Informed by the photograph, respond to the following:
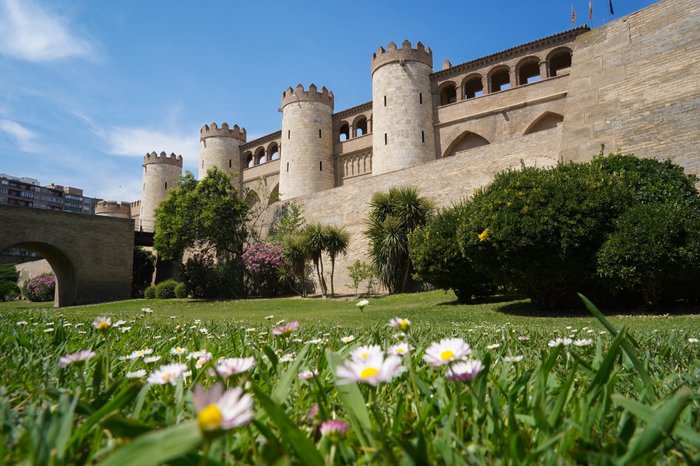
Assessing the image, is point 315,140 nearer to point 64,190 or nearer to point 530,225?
point 530,225

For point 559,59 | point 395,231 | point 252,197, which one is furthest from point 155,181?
point 559,59

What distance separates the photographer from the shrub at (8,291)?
28.2 m

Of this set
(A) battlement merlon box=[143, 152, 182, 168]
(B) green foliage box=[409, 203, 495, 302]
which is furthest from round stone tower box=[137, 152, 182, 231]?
(B) green foliage box=[409, 203, 495, 302]

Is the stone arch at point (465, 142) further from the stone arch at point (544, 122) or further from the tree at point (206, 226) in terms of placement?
the tree at point (206, 226)

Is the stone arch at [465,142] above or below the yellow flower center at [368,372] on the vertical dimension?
above

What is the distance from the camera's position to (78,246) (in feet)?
82.4

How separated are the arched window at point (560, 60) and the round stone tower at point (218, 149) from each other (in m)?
26.5

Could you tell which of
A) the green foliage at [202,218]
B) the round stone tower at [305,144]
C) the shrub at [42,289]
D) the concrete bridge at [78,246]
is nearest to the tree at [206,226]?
the green foliage at [202,218]

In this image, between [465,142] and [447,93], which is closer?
[465,142]

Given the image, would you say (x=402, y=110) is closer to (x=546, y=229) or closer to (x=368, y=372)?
(x=546, y=229)

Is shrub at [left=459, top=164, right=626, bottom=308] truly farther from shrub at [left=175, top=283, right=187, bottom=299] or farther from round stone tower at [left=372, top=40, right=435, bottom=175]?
shrub at [left=175, top=283, right=187, bottom=299]

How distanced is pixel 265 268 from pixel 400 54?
16.2 metres

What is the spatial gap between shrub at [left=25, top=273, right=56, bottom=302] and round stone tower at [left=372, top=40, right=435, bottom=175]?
2565 cm

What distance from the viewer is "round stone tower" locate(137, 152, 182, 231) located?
42.0 m
